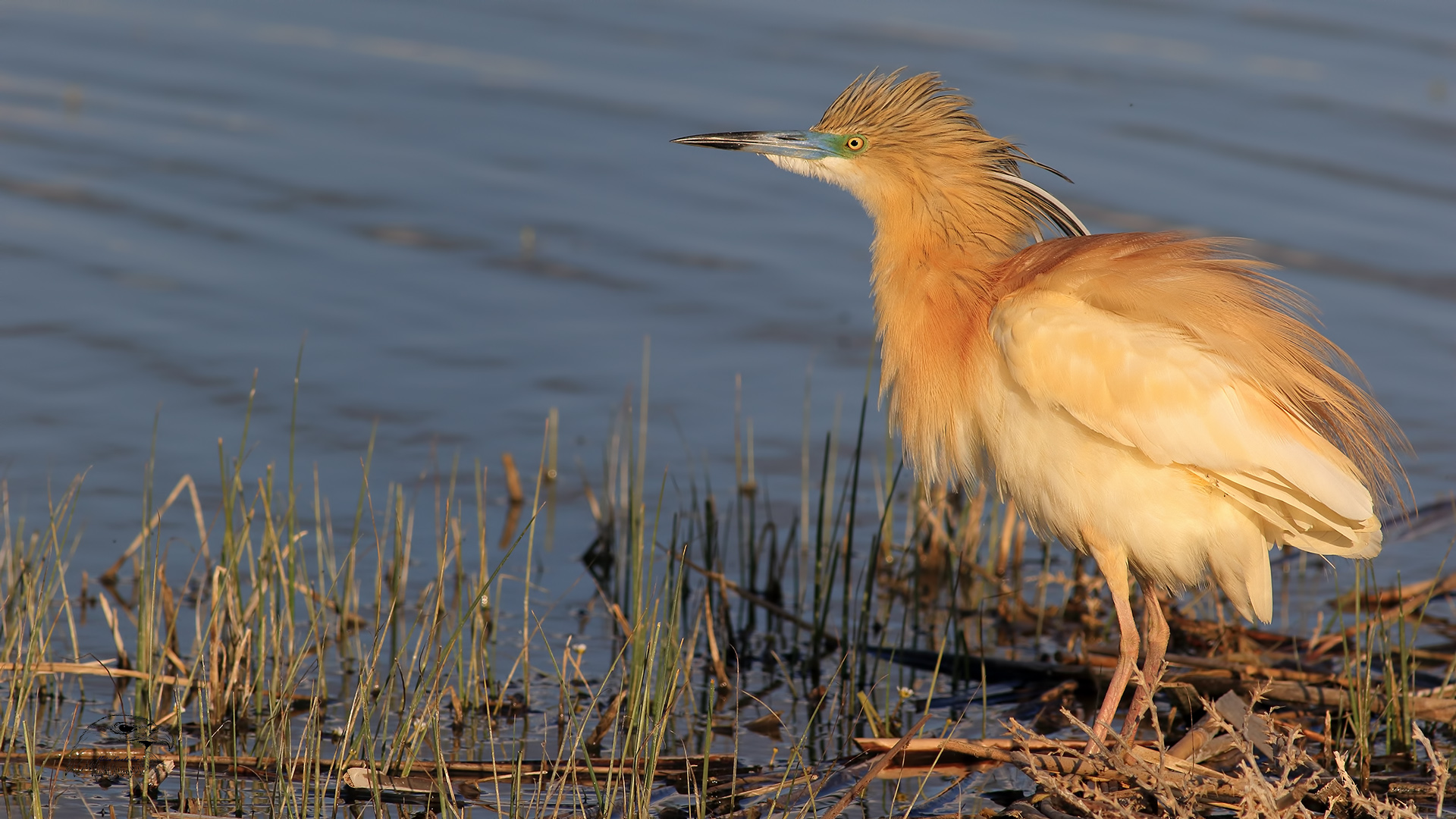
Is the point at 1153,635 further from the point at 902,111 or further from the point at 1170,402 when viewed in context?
the point at 902,111

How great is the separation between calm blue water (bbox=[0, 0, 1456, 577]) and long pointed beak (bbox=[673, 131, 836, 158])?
2027 mm

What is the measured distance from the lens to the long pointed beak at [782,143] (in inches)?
206

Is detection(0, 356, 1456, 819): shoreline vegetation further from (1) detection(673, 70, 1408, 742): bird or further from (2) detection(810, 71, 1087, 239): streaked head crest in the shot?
(2) detection(810, 71, 1087, 239): streaked head crest

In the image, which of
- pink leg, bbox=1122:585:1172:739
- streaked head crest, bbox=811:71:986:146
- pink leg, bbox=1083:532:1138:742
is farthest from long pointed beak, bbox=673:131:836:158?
pink leg, bbox=1122:585:1172:739

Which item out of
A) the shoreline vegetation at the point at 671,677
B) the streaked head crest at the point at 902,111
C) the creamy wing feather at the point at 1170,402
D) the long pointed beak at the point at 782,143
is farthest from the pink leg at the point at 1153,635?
the long pointed beak at the point at 782,143

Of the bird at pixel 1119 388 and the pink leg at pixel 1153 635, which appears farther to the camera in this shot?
the pink leg at pixel 1153 635

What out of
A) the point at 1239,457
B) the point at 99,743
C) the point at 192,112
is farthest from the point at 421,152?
the point at 1239,457

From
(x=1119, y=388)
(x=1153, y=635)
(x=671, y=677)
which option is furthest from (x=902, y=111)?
(x=671, y=677)

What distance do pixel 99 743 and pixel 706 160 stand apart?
6.89 meters

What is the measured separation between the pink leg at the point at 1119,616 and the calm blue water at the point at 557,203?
2142 millimetres

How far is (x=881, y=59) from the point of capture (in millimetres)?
11781

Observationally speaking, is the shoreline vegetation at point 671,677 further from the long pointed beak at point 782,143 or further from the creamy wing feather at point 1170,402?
the long pointed beak at point 782,143

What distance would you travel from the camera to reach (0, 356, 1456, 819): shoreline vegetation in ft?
13.8

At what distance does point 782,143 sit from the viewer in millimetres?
5250
